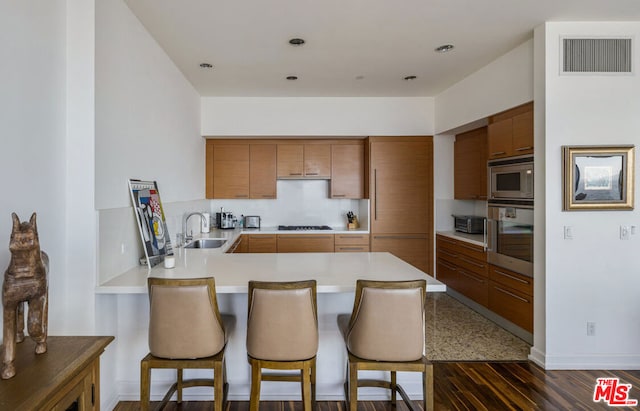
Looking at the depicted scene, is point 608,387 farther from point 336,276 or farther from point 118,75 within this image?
point 118,75

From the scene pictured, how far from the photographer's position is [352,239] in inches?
188

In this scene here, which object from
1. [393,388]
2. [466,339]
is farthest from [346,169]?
[393,388]

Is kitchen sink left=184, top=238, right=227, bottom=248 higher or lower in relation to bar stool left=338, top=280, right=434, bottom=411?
higher

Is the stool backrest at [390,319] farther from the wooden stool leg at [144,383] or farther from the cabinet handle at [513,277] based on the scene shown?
the cabinet handle at [513,277]

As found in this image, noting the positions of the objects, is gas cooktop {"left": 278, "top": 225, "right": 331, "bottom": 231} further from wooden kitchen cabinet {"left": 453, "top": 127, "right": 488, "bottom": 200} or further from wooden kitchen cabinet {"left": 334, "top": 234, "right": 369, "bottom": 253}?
wooden kitchen cabinet {"left": 453, "top": 127, "right": 488, "bottom": 200}

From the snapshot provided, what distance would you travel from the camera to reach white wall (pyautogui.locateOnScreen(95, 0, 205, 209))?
6.93 ft

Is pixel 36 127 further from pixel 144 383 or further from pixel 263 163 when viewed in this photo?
pixel 263 163

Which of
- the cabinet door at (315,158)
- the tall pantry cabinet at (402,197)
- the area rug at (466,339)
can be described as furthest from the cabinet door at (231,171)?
the area rug at (466,339)

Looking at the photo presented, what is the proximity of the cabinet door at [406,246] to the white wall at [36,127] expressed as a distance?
11.9ft

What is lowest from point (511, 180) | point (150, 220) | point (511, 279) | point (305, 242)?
point (511, 279)

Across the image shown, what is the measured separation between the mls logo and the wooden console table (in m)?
3.04

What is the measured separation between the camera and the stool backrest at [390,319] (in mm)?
1697

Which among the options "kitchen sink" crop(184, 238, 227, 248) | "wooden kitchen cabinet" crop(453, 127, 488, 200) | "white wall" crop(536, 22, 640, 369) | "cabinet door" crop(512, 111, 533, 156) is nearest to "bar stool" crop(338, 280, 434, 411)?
"white wall" crop(536, 22, 640, 369)

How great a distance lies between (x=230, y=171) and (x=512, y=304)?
3.89 m
